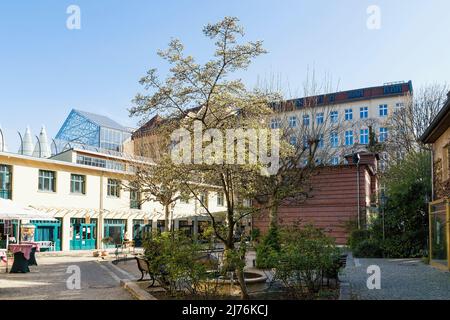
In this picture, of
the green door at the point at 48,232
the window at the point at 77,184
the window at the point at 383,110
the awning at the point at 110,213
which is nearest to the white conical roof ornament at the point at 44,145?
the window at the point at 77,184

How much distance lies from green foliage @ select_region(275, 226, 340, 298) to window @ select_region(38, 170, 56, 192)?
1025 inches

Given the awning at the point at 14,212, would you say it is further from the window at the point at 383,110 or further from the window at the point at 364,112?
the window at the point at 383,110

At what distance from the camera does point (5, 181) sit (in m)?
30.2

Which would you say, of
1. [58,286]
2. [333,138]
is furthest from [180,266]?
[333,138]

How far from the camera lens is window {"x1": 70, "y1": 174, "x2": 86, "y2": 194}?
3500cm

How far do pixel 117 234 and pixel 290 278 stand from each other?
1160 inches

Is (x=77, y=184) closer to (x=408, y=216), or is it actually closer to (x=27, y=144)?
(x=27, y=144)

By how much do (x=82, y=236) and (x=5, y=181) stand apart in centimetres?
727

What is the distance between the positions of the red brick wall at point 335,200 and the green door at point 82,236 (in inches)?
525

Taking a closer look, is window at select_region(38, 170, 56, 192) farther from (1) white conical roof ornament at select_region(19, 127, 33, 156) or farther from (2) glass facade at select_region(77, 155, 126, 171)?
(2) glass facade at select_region(77, 155, 126, 171)

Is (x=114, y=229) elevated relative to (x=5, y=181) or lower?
lower

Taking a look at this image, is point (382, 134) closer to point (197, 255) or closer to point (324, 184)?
point (324, 184)

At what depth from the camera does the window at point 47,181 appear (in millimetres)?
32688

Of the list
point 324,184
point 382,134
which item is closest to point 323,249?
point 324,184
